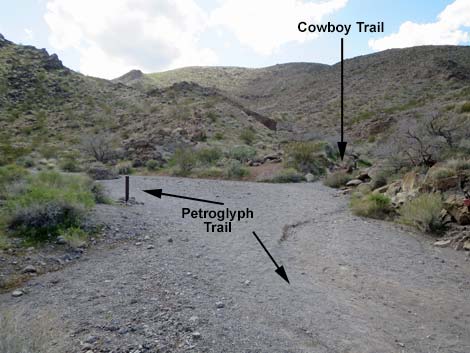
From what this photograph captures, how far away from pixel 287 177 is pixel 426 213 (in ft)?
29.9

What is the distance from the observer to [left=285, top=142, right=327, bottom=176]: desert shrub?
1893 cm

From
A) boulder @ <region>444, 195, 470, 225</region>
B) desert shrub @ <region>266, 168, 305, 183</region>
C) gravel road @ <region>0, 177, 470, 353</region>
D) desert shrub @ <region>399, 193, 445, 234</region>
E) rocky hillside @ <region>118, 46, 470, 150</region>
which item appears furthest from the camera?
rocky hillside @ <region>118, 46, 470, 150</region>

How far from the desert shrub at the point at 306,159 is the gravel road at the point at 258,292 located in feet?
33.2

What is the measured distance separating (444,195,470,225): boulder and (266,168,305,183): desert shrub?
8.74m

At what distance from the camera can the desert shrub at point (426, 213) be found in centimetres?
828

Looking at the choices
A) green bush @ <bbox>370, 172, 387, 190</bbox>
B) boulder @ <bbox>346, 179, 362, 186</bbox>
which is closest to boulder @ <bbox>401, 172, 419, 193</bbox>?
green bush @ <bbox>370, 172, 387, 190</bbox>

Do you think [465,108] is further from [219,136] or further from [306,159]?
[219,136]

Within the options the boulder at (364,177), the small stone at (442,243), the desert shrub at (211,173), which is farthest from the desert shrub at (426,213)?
the desert shrub at (211,173)

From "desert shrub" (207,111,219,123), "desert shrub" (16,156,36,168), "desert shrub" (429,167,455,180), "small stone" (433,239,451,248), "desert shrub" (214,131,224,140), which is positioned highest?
"desert shrub" (207,111,219,123)

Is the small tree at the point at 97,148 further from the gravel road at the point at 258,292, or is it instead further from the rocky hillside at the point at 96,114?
the gravel road at the point at 258,292

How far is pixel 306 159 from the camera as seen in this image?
63.9ft

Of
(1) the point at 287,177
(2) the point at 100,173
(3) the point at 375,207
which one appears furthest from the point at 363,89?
(3) the point at 375,207

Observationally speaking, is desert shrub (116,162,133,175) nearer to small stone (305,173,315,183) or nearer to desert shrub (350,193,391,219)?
small stone (305,173,315,183)

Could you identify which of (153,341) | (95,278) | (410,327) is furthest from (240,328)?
(95,278)
